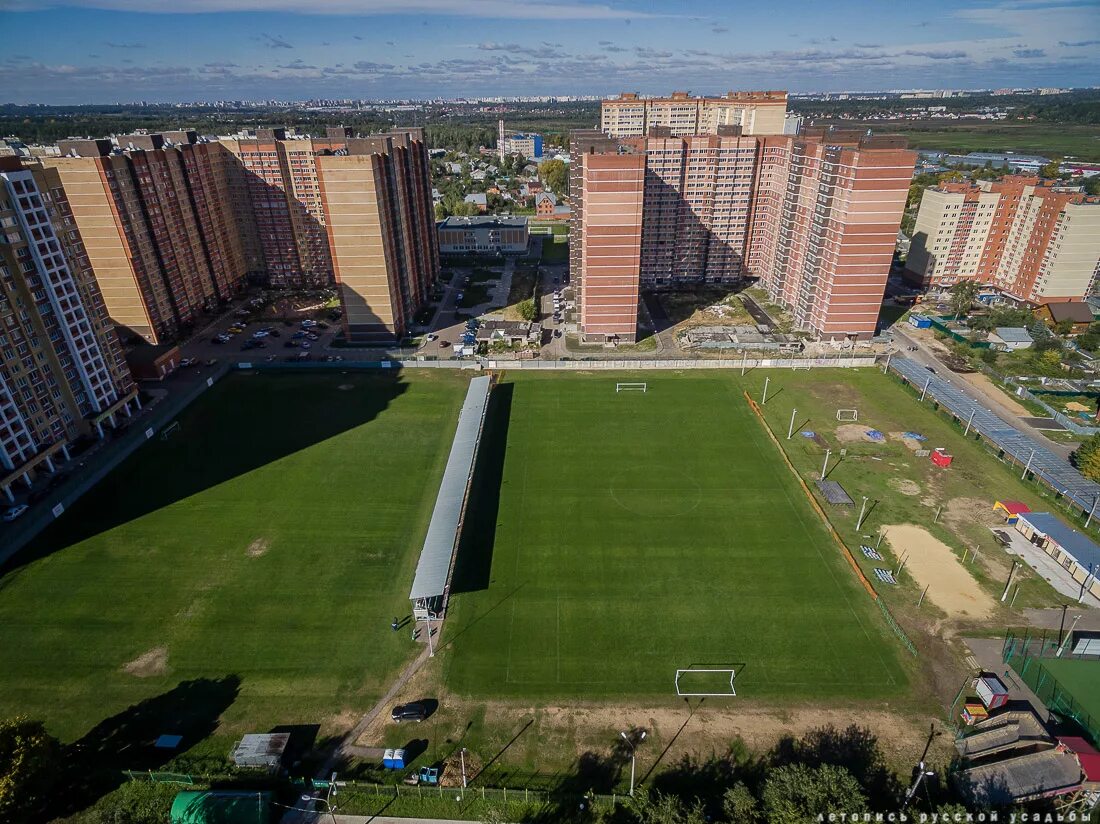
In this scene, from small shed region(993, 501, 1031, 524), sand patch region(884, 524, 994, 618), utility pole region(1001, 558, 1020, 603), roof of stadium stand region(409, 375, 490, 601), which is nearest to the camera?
roof of stadium stand region(409, 375, 490, 601)

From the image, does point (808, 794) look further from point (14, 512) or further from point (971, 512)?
point (14, 512)

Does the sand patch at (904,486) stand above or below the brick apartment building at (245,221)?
below

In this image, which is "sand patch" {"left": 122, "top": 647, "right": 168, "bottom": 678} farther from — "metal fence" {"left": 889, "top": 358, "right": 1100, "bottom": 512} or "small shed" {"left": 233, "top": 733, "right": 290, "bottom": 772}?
"metal fence" {"left": 889, "top": 358, "right": 1100, "bottom": 512}

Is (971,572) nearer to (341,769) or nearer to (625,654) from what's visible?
(625,654)

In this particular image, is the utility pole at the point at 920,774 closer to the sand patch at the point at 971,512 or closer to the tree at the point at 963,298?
the sand patch at the point at 971,512

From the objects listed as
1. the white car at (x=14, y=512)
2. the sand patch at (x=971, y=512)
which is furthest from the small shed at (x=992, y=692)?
the white car at (x=14, y=512)

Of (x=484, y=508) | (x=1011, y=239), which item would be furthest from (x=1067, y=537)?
(x=1011, y=239)

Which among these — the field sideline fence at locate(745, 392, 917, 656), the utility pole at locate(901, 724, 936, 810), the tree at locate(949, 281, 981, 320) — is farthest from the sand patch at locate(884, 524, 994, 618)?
the tree at locate(949, 281, 981, 320)

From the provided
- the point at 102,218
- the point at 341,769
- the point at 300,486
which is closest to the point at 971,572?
the point at 341,769
